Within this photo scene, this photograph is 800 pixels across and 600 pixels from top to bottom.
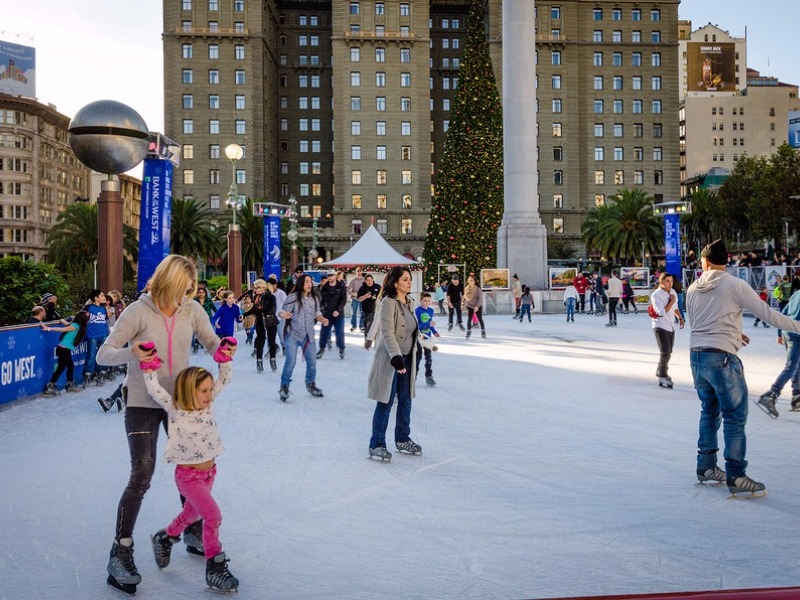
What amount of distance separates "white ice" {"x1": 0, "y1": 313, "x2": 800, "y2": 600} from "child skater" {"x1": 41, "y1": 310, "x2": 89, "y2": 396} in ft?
2.55

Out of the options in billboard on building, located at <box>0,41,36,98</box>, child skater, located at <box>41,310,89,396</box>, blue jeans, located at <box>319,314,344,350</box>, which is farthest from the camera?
billboard on building, located at <box>0,41,36,98</box>

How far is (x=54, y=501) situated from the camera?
18.9ft

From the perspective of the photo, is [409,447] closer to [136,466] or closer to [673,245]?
[136,466]

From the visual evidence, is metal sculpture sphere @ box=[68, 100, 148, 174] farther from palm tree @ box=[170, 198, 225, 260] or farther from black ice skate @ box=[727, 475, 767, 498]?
palm tree @ box=[170, 198, 225, 260]

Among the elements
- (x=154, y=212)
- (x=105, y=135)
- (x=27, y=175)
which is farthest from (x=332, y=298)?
(x=27, y=175)

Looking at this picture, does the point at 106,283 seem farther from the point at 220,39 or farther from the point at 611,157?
the point at 611,157

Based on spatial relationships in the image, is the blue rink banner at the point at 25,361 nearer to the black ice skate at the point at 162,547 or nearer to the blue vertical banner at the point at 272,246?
the black ice skate at the point at 162,547

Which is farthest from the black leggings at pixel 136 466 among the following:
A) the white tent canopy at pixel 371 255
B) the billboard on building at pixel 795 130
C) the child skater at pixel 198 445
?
the billboard on building at pixel 795 130

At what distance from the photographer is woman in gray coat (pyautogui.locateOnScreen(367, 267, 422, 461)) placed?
6.89 m

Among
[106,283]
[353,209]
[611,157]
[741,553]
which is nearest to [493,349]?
[106,283]

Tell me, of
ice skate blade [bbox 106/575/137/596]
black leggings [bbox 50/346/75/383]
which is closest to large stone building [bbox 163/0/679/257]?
black leggings [bbox 50/346/75/383]

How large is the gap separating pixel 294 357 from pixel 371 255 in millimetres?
27108

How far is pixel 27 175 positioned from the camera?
88.6 m

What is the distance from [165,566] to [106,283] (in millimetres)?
8458
